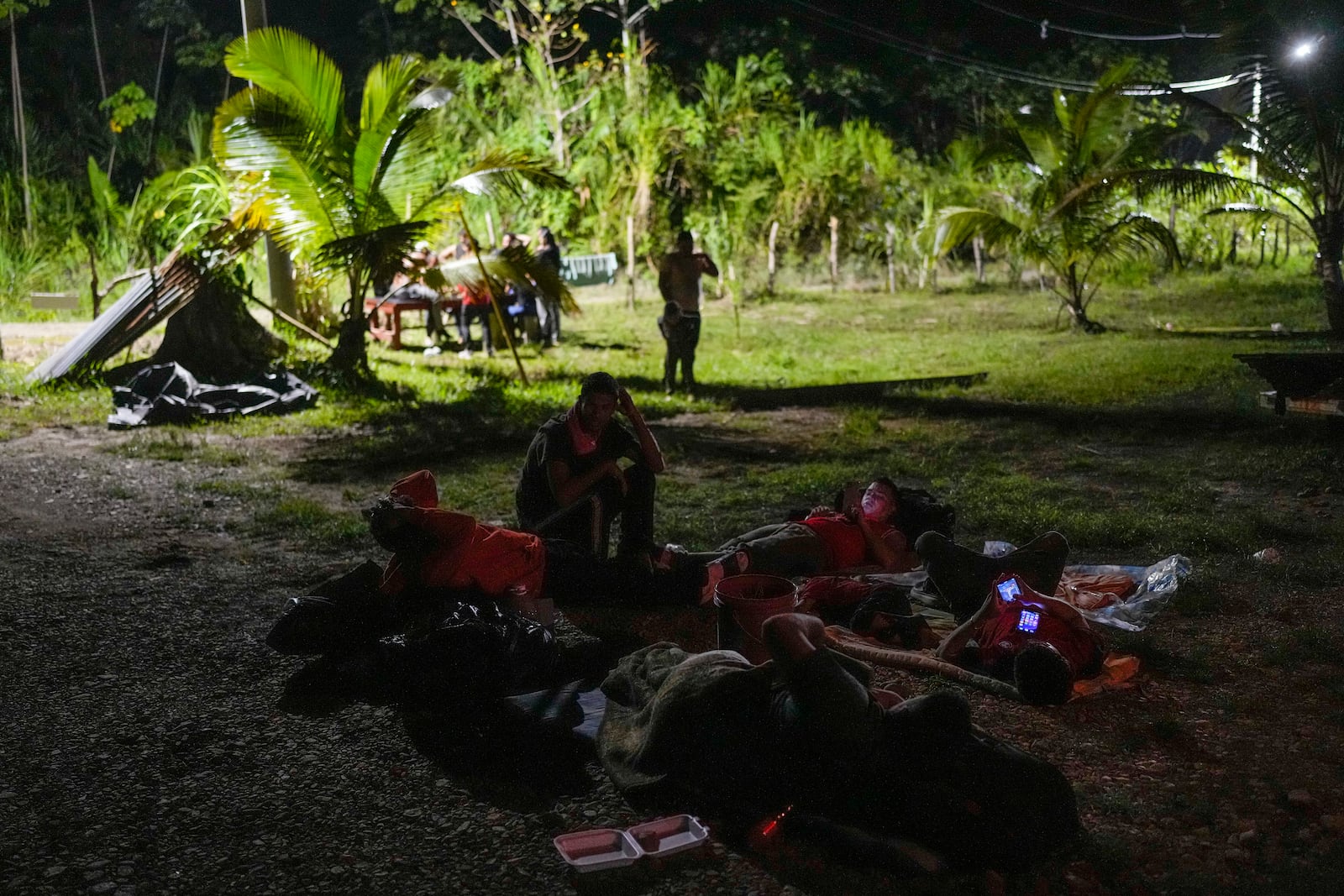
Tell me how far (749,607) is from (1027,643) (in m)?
1.00

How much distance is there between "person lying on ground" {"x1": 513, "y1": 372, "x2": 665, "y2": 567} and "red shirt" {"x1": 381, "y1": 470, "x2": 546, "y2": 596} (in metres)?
0.60

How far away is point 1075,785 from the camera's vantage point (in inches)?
144

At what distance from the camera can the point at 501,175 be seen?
11.9 metres

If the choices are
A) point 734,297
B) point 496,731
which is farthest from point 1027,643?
point 734,297

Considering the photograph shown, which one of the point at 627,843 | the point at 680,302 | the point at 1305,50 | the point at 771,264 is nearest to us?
the point at 627,843

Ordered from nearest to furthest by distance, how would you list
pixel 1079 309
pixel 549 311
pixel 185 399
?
pixel 185 399 → pixel 549 311 → pixel 1079 309

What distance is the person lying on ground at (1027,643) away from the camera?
4.11 metres

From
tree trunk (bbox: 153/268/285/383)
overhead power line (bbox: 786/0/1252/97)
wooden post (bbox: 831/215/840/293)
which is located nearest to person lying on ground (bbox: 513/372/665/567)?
tree trunk (bbox: 153/268/285/383)

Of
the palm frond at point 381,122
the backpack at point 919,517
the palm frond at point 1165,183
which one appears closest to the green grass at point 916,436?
the backpack at point 919,517

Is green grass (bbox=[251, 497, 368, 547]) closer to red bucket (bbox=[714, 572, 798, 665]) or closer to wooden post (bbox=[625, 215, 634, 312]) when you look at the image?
red bucket (bbox=[714, 572, 798, 665])

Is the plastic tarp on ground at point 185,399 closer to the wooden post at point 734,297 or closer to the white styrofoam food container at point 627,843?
the wooden post at point 734,297

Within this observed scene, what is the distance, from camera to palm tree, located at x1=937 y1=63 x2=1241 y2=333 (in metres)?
15.8

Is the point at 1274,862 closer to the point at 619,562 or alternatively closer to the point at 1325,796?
the point at 1325,796

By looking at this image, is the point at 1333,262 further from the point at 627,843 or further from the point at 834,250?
the point at 627,843
